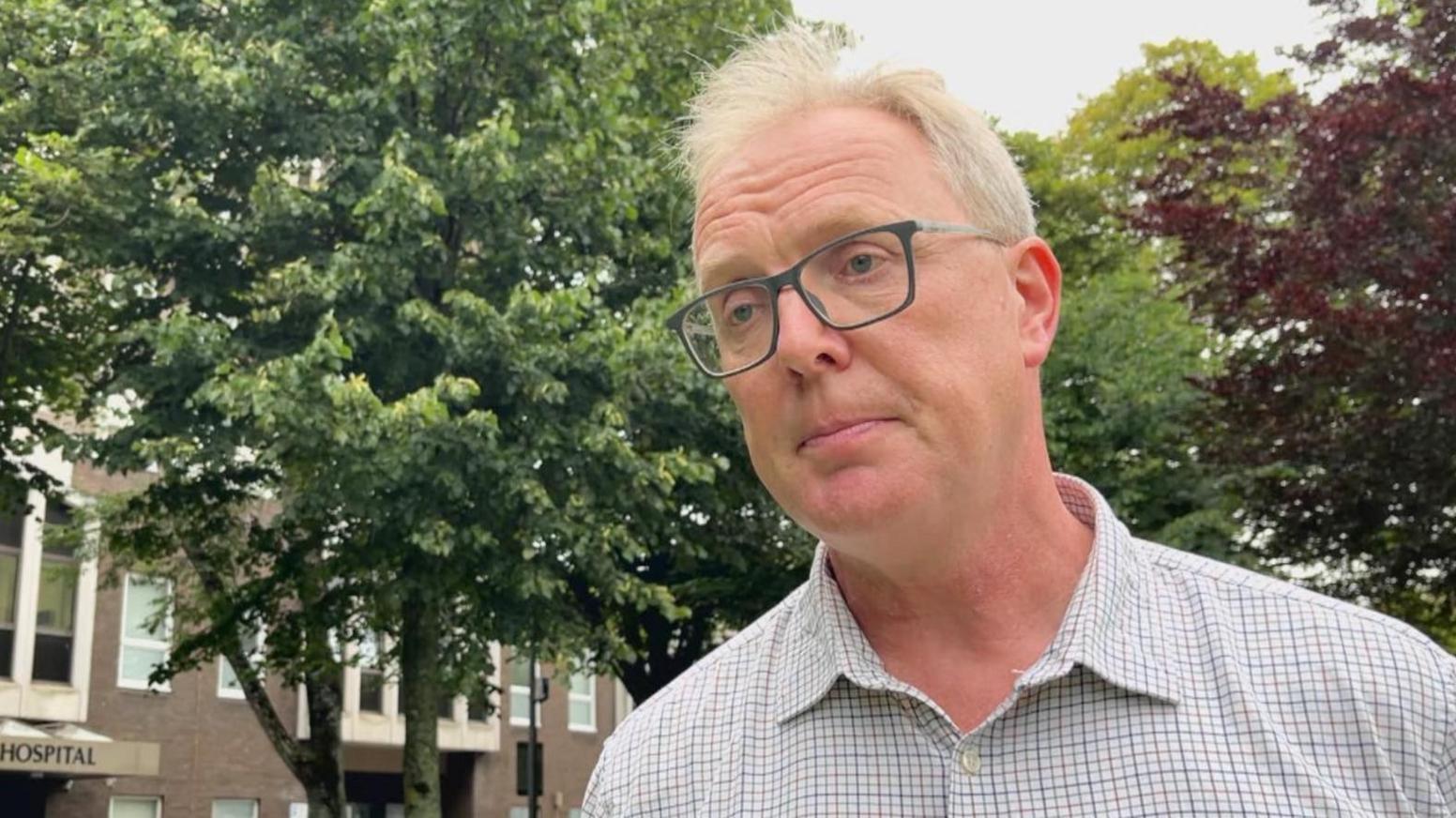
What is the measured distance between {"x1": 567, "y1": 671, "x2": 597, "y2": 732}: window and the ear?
123ft

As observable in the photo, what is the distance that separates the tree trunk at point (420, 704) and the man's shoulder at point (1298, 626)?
12670 mm

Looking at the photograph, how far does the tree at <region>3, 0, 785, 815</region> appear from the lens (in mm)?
12438

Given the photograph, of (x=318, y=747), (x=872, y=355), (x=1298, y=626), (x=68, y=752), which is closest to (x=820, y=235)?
(x=872, y=355)

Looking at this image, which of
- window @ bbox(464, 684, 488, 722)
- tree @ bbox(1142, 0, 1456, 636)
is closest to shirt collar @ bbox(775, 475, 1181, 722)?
tree @ bbox(1142, 0, 1456, 636)

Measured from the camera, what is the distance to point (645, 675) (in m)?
20.3

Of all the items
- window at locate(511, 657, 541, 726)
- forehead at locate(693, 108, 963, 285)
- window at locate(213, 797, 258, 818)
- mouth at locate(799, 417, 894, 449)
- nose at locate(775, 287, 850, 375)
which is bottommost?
mouth at locate(799, 417, 894, 449)

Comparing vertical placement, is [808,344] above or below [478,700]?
below

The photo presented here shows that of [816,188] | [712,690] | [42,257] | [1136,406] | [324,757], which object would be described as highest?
[42,257]

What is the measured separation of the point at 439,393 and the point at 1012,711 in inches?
423

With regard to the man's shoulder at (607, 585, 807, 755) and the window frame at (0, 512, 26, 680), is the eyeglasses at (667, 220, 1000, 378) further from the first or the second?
the window frame at (0, 512, 26, 680)

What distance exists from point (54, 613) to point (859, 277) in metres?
25.4

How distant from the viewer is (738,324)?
1833 millimetres

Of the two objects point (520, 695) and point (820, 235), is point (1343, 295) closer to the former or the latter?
point (820, 235)

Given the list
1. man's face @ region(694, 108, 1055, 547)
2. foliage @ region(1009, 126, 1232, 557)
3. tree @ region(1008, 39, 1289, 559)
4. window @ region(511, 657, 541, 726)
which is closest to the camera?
man's face @ region(694, 108, 1055, 547)
